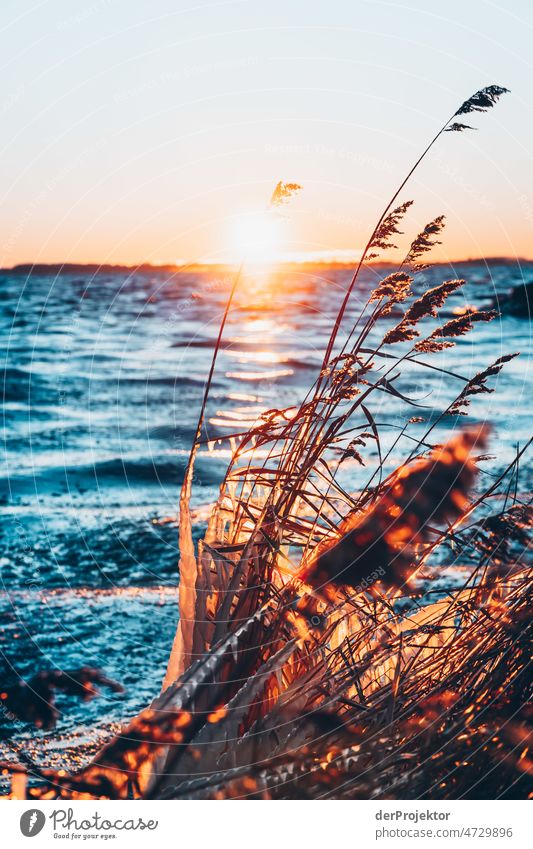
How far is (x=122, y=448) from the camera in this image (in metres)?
9.01

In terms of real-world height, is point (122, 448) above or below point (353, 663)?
above

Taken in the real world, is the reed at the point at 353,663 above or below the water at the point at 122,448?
below

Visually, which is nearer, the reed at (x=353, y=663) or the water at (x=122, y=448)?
the reed at (x=353, y=663)

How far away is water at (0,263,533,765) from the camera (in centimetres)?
397

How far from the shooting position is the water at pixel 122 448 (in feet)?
13.0

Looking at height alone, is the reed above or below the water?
below

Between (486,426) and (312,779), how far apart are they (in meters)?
0.79

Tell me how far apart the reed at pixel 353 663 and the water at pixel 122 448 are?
1.02 ft

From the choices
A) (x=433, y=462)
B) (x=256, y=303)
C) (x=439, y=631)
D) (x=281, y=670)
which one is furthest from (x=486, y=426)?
(x=256, y=303)

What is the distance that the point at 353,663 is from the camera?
1820 mm

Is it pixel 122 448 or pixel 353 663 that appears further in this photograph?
pixel 122 448

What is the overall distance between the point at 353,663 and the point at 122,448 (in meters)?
7.39

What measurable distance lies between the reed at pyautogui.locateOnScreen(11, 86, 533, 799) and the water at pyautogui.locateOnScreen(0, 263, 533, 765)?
1.02 ft
